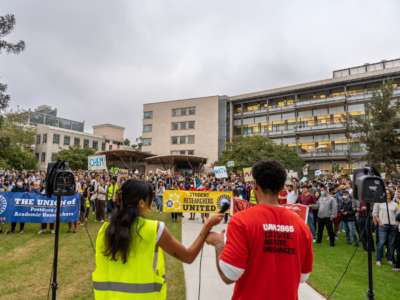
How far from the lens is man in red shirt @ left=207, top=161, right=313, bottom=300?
198cm

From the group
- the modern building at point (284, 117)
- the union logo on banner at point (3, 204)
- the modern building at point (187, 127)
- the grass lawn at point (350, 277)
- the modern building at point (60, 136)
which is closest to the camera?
the grass lawn at point (350, 277)

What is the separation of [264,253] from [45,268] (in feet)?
21.7

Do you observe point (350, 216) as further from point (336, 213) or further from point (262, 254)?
point (262, 254)

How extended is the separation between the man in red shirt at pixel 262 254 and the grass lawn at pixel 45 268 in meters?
3.79

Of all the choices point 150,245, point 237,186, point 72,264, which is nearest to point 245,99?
point 237,186

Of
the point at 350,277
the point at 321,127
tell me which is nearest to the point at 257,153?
the point at 321,127

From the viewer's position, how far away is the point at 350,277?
6.83 meters

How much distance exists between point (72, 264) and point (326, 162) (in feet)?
185

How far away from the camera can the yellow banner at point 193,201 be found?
42.6 feet

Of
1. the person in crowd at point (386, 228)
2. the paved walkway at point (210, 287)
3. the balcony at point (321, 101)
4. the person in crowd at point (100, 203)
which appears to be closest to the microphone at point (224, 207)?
the paved walkway at point (210, 287)

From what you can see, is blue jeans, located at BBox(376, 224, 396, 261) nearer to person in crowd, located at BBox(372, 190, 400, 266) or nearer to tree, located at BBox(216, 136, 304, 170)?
person in crowd, located at BBox(372, 190, 400, 266)

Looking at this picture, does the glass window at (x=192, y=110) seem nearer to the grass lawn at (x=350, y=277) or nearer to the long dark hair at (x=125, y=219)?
the grass lawn at (x=350, y=277)

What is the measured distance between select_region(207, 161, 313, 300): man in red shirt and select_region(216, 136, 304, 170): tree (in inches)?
1679

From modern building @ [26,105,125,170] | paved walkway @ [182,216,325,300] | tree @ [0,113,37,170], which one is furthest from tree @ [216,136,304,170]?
modern building @ [26,105,125,170]
